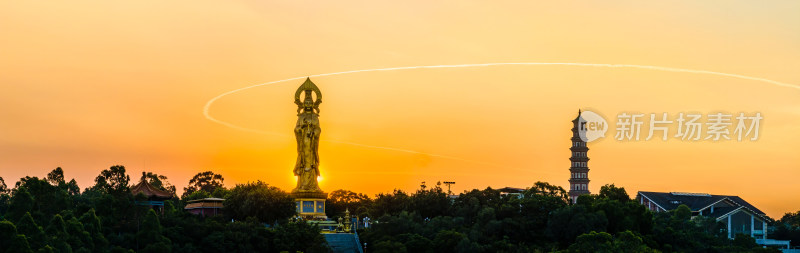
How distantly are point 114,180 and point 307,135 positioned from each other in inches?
594

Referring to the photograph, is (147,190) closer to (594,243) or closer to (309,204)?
(309,204)

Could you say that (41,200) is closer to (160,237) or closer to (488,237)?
(160,237)

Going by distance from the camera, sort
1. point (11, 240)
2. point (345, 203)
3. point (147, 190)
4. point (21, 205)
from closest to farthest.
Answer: point (11, 240)
point (21, 205)
point (147, 190)
point (345, 203)

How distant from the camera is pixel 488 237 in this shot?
54.8 m

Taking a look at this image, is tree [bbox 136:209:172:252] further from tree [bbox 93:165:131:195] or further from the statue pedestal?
the statue pedestal

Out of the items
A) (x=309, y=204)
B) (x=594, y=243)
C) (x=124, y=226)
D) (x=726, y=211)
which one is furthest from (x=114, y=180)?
(x=726, y=211)

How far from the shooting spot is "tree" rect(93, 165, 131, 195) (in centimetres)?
5119

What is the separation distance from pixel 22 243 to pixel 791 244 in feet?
239

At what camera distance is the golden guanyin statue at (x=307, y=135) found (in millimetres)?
62656

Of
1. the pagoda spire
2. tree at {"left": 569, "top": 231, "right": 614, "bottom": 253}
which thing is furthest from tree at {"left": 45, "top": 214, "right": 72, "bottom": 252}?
the pagoda spire

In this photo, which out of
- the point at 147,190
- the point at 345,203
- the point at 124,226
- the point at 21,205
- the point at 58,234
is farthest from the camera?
the point at 345,203

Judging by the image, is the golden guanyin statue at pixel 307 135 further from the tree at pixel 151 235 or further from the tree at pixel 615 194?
the tree at pixel 615 194

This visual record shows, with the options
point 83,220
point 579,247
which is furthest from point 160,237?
point 579,247

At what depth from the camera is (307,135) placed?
63.2m
